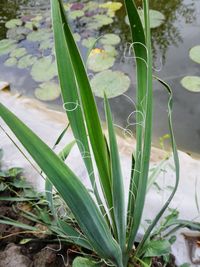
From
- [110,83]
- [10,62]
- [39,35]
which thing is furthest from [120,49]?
[10,62]

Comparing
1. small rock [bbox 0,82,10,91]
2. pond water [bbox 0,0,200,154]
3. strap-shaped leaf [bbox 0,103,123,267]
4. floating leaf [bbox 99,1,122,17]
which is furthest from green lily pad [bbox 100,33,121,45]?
strap-shaped leaf [bbox 0,103,123,267]

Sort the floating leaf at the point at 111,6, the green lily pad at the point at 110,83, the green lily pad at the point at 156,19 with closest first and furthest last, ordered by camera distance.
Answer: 1. the green lily pad at the point at 110,83
2. the green lily pad at the point at 156,19
3. the floating leaf at the point at 111,6

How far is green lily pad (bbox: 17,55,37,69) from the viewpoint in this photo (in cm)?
208

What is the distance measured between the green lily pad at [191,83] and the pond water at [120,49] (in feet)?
0.07

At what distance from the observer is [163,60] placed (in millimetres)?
1946

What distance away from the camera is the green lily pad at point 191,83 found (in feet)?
5.68

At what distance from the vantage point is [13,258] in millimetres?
916

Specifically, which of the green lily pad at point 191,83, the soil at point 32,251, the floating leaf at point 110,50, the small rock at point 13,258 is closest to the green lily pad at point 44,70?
the floating leaf at point 110,50

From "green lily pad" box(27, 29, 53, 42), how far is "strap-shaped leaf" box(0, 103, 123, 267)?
1.80 meters

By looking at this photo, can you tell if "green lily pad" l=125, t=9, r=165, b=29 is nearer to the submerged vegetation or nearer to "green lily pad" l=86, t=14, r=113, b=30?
"green lily pad" l=86, t=14, r=113, b=30

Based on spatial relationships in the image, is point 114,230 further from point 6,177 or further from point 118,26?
point 118,26

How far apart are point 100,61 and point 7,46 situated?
68 centimetres

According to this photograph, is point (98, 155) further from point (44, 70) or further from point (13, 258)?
point (44, 70)

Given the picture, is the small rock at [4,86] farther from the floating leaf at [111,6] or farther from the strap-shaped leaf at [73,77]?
the strap-shaped leaf at [73,77]
